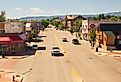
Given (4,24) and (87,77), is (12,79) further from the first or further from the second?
(4,24)

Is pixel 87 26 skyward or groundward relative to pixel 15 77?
skyward

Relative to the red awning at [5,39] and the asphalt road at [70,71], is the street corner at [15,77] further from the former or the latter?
the red awning at [5,39]

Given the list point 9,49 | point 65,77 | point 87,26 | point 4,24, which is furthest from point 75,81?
point 87,26

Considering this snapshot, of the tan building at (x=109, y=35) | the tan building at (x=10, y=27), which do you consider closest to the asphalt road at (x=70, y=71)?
the tan building at (x=10, y=27)

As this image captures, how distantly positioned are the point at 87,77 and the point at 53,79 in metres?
4.47

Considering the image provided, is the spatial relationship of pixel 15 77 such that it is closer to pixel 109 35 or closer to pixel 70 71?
pixel 70 71

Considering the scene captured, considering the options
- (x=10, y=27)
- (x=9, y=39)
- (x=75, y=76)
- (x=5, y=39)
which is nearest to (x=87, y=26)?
(x=10, y=27)

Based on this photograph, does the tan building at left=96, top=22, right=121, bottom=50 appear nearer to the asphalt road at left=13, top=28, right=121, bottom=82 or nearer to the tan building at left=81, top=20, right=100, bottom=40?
the tan building at left=81, top=20, right=100, bottom=40

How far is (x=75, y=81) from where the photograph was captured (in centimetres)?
3797

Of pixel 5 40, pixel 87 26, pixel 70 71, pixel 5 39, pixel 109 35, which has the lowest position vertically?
pixel 70 71

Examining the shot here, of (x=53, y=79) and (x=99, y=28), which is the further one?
(x=99, y=28)

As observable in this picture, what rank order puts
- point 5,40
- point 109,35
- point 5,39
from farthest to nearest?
point 109,35
point 5,39
point 5,40

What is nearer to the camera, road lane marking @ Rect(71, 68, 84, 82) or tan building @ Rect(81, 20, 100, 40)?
road lane marking @ Rect(71, 68, 84, 82)

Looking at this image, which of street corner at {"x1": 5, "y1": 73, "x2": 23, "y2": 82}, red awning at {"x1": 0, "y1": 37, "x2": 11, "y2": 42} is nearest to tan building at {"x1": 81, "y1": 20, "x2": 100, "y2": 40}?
red awning at {"x1": 0, "y1": 37, "x2": 11, "y2": 42}
